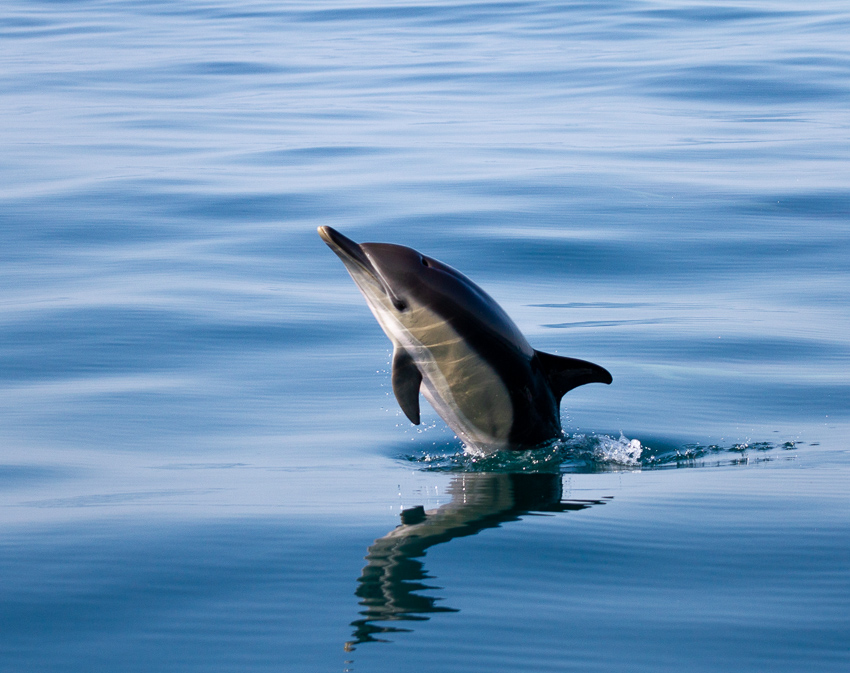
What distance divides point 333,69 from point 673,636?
21661 millimetres

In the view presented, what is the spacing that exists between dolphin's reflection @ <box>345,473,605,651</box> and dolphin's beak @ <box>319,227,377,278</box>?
107 centimetres

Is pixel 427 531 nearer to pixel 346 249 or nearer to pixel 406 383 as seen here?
pixel 406 383

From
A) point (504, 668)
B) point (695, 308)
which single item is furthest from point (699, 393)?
point (504, 668)

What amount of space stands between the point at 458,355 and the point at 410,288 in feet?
1.25

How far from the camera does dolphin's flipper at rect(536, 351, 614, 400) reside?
6.21 m

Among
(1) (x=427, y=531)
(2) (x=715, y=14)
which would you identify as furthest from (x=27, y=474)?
(2) (x=715, y=14)

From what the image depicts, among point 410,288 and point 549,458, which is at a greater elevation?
point 410,288

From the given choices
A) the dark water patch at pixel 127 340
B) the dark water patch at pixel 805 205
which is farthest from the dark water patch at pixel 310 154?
the dark water patch at pixel 127 340

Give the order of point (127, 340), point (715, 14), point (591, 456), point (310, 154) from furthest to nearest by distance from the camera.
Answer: point (715, 14) < point (310, 154) < point (127, 340) < point (591, 456)

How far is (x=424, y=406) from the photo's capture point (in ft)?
25.4

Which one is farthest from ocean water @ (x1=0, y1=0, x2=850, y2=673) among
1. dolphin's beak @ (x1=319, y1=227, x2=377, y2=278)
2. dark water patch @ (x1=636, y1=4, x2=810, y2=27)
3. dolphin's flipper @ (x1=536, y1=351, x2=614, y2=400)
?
dark water patch @ (x1=636, y1=4, x2=810, y2=27)

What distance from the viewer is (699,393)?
773 cm

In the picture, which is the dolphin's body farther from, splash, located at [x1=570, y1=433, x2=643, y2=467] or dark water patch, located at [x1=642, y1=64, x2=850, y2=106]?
dark water patch, located at [x1=642, y1=64, x2=850, y2=106]

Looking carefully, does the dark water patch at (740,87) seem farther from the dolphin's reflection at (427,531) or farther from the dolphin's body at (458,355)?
the dolphin's reflection at (427,531)
